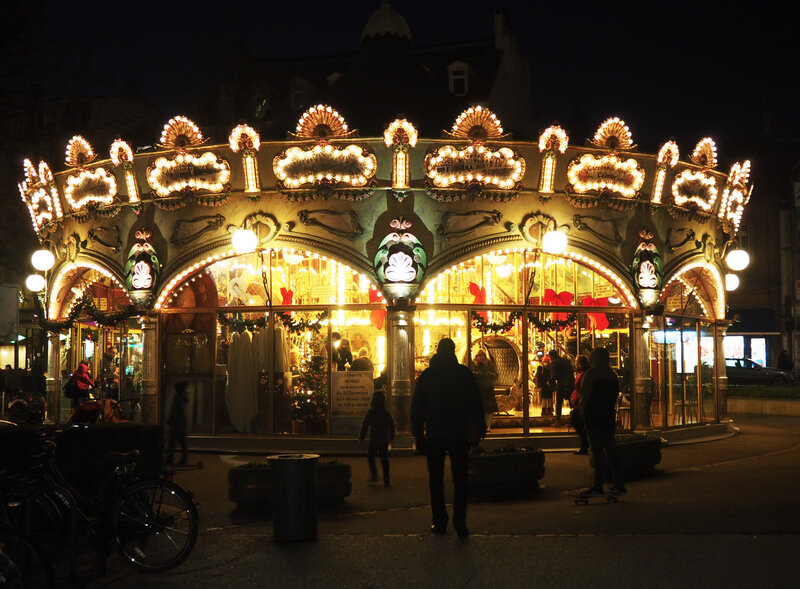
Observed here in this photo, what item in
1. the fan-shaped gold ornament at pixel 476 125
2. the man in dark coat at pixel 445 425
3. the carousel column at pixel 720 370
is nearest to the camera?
the man in dark coat at pixel 445 425

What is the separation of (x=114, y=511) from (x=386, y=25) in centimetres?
1746

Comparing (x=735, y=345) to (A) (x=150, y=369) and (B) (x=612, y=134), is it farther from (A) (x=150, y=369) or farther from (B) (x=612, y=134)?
(A) (x=150, y=369)

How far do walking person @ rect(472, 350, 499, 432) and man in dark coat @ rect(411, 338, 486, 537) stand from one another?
9.47 meters

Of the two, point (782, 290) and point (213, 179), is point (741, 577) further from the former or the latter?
point (782, 290)

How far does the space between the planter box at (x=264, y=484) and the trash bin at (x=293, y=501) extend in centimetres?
199

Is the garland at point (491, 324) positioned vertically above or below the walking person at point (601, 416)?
above

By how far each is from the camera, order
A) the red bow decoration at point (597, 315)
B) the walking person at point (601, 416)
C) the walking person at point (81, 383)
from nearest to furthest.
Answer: the walking person at point (601, 416), the red bow decoration at point (597, 315), the walking person at point (81, 383)

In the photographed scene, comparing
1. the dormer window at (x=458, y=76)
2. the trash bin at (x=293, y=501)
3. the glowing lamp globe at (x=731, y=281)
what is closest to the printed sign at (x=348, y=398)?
the trash bin at (x=293, y=501)

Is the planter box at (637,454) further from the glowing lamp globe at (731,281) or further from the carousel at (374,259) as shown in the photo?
the glowing lamp globe at (731,281)

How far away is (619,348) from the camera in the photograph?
1984cm

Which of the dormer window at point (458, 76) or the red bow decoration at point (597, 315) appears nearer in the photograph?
the red bow decoration at point (597, 315)

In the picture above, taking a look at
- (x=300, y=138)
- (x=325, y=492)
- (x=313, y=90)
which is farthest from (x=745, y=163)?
(x=313, y=90)

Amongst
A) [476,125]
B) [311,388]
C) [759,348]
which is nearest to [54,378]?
[311,388]

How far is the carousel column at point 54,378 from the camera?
72.0 ft
